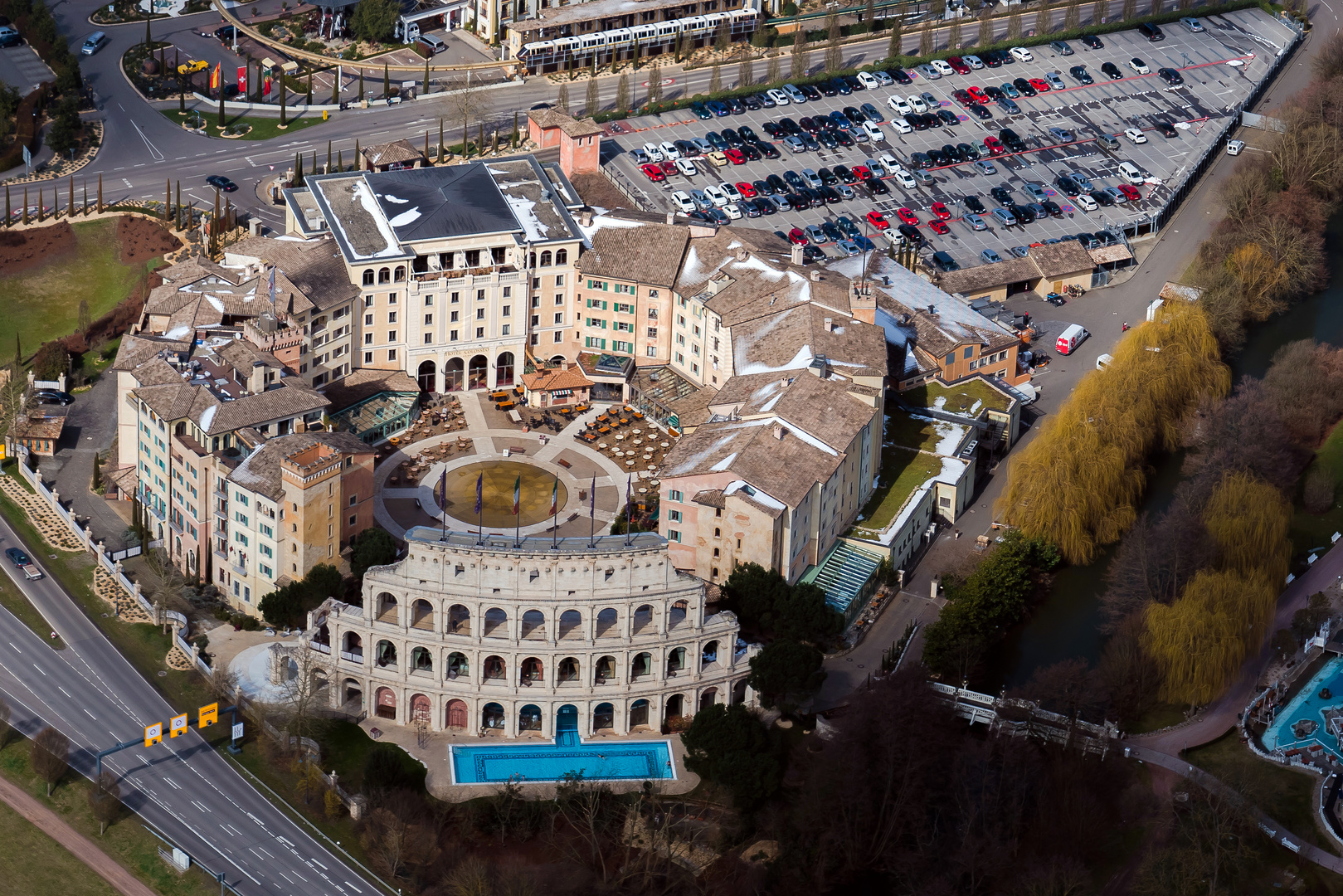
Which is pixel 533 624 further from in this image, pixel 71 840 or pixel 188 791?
pixel 71 840

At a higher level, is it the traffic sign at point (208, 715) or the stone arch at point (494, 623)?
the stone arch at point (494, 623)

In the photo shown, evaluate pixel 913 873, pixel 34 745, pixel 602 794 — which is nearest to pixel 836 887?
pixel 913 873

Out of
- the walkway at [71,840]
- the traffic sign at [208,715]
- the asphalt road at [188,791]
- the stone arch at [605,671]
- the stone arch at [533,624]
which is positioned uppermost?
the stone arch at [533,624]

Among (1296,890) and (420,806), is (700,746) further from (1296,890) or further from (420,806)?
→ (1296,890)

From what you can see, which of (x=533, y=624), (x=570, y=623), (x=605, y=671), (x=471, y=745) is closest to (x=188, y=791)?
(x=471, y=745)

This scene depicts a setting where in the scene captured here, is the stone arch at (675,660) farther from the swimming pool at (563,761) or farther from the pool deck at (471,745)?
the swimming pool at (563,761)

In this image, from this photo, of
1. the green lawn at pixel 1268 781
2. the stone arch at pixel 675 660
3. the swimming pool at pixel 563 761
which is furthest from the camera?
the stone arch at pixel 675 660

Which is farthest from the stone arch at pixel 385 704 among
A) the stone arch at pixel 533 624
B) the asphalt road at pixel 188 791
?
the stone arch at pixel 533 624

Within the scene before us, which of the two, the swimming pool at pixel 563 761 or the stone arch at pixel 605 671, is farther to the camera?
the stone arch at pixel 605 671
